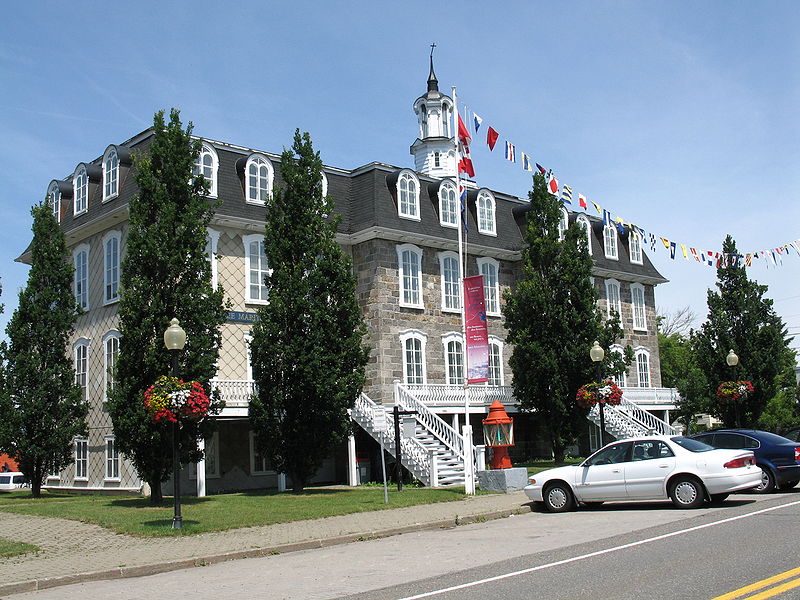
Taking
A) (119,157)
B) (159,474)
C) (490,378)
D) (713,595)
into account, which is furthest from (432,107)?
(713,595)

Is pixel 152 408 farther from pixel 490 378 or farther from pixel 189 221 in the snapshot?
pixel 490 378

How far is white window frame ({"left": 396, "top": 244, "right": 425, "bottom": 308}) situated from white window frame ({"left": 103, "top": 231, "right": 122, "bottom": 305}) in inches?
363

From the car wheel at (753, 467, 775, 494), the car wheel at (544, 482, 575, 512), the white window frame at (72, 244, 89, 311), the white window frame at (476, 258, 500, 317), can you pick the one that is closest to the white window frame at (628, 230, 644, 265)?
the white window frame at (476, 258, 500, 317)

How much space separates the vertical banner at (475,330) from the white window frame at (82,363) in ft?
43.8

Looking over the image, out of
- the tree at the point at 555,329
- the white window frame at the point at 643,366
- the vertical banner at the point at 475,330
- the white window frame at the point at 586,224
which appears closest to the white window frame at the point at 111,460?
→ the vertical banner at the point at 475,330

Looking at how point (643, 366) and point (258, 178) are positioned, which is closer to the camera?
point (258, 178)

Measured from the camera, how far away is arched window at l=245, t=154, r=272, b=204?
27141 mm

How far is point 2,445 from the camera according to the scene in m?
23.7

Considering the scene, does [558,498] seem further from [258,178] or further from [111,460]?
[258,178]

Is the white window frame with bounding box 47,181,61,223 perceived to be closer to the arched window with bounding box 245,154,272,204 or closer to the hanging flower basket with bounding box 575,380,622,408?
the arched window with bounding box 245,154,272,204

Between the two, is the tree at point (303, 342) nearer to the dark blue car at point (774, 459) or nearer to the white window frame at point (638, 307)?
the dark blue car at point (774, 459)

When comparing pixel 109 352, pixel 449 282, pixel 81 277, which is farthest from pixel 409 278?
pixel 81 277

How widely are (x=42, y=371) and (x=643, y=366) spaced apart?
25.5 m

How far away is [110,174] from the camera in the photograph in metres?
26.7
